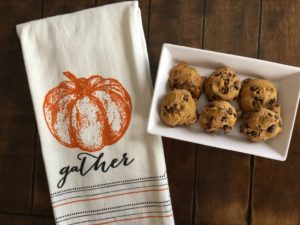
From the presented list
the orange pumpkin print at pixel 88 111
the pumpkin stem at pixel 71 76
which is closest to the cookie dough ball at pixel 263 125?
the orange pumpkin print at pixel 88 111

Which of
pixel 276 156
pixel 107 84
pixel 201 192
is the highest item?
pixel 107 84

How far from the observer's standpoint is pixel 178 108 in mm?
562

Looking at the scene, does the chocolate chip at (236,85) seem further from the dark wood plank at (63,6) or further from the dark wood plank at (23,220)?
the dark wood plank at (23,220)

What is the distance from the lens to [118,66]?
2.02 ft

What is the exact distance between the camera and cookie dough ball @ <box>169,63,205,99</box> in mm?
592

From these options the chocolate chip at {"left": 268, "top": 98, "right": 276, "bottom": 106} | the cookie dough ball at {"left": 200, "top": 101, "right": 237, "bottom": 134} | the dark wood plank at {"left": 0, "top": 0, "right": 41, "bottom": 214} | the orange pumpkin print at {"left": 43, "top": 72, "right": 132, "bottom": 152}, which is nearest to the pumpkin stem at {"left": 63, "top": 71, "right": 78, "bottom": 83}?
the orange pumpkin print at {"left": 43, "top": 72, "right": 132, "bottom": 152}

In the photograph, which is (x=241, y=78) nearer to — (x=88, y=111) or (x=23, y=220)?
(x=88, y=111)

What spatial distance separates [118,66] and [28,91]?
230 millimetres

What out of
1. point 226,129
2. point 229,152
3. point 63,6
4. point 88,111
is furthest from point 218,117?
point 63,6

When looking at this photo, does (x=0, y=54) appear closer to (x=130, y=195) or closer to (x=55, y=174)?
(x=55, y=174)

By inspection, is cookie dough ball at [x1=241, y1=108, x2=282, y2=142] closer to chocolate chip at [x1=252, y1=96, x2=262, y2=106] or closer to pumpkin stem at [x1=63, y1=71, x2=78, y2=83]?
chocolate chip at [x1=252, y1=96, x2=262, y2=106]

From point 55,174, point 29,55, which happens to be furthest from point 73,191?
point 29,55

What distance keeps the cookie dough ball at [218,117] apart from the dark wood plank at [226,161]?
0.11m

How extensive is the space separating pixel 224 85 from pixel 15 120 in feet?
1.51
